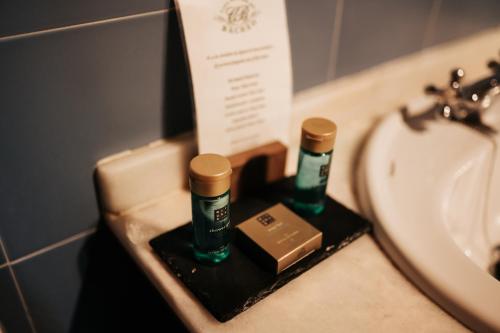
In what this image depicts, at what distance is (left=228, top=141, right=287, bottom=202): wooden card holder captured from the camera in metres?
0.55

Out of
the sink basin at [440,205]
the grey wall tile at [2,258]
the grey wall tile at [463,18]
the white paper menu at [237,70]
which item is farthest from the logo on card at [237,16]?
the grey wall tile at [463,18]

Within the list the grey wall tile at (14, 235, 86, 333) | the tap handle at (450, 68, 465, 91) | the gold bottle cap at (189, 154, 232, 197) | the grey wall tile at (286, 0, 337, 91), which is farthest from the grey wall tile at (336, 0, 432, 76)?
the grey wall tile at (14, 235, 86, 333)

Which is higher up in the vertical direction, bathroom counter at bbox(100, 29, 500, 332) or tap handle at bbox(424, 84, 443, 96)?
tap handle at bbox(424, 84, 443, 96)

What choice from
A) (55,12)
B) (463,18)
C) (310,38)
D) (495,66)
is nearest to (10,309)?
(55,12)

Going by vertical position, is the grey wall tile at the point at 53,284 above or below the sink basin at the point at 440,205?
below

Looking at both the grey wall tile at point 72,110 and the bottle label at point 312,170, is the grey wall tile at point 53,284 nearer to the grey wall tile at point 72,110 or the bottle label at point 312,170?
the grey wall tile at point 72,110

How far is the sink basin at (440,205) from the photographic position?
17.3 inches

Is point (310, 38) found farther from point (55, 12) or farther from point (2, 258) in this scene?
point (2, 258)

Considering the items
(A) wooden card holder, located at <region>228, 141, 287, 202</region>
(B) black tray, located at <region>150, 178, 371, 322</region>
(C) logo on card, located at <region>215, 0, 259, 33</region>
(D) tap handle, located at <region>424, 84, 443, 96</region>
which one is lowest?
(B) black tray, located at <region>150, 178, 371, 322</region>

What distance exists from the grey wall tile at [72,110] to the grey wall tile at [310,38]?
0.19 m

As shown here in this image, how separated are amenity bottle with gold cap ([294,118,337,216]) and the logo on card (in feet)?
0.45

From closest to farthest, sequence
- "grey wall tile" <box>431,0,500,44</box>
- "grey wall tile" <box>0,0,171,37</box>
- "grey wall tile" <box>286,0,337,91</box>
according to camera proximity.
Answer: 1. "grey wall tile" <box>0,0,171,37</box>
2. "grey wall tile" <box>286,0,337,91</box>
3. "grey wall tile" <box>431,0,500,44</box>

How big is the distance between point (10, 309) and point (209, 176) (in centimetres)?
31

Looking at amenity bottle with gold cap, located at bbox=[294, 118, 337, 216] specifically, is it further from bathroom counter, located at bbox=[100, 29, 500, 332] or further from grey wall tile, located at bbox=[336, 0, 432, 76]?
grey wall tile, located at bbox=[336, 0, 432, 76]
